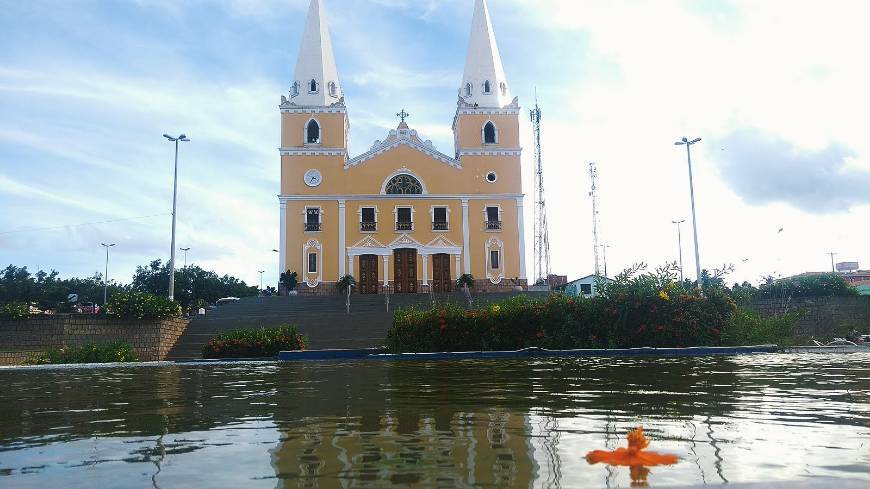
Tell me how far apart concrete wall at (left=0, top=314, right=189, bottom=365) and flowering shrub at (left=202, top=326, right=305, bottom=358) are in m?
6.18

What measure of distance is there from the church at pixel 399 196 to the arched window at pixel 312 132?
0.06m

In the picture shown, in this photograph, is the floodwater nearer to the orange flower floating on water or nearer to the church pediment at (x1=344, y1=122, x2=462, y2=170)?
the orange flower floating on water

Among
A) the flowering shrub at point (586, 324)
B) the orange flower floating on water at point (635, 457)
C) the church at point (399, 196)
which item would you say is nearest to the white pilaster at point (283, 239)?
the church at point (399, 196)

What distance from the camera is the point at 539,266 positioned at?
53.7m

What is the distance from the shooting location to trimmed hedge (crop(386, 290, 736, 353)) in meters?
15.2

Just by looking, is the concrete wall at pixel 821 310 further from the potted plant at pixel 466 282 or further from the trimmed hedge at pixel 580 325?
the potted plant at pixel 466 282

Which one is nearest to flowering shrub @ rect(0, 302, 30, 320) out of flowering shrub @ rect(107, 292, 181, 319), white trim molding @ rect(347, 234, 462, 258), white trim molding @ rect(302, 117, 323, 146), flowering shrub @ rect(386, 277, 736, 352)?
flowering shrub @ rect(107, 292, 181, 319)

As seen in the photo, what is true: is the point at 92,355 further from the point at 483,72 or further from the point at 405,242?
the point at 483,72

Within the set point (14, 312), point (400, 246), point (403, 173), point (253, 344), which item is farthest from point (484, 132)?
point (253, 344)

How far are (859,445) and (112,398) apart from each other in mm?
6498

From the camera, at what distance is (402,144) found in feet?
134

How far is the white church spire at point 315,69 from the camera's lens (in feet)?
134

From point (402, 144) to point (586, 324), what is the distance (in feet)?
88.5

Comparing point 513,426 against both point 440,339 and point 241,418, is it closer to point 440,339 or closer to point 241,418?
point 241,418
